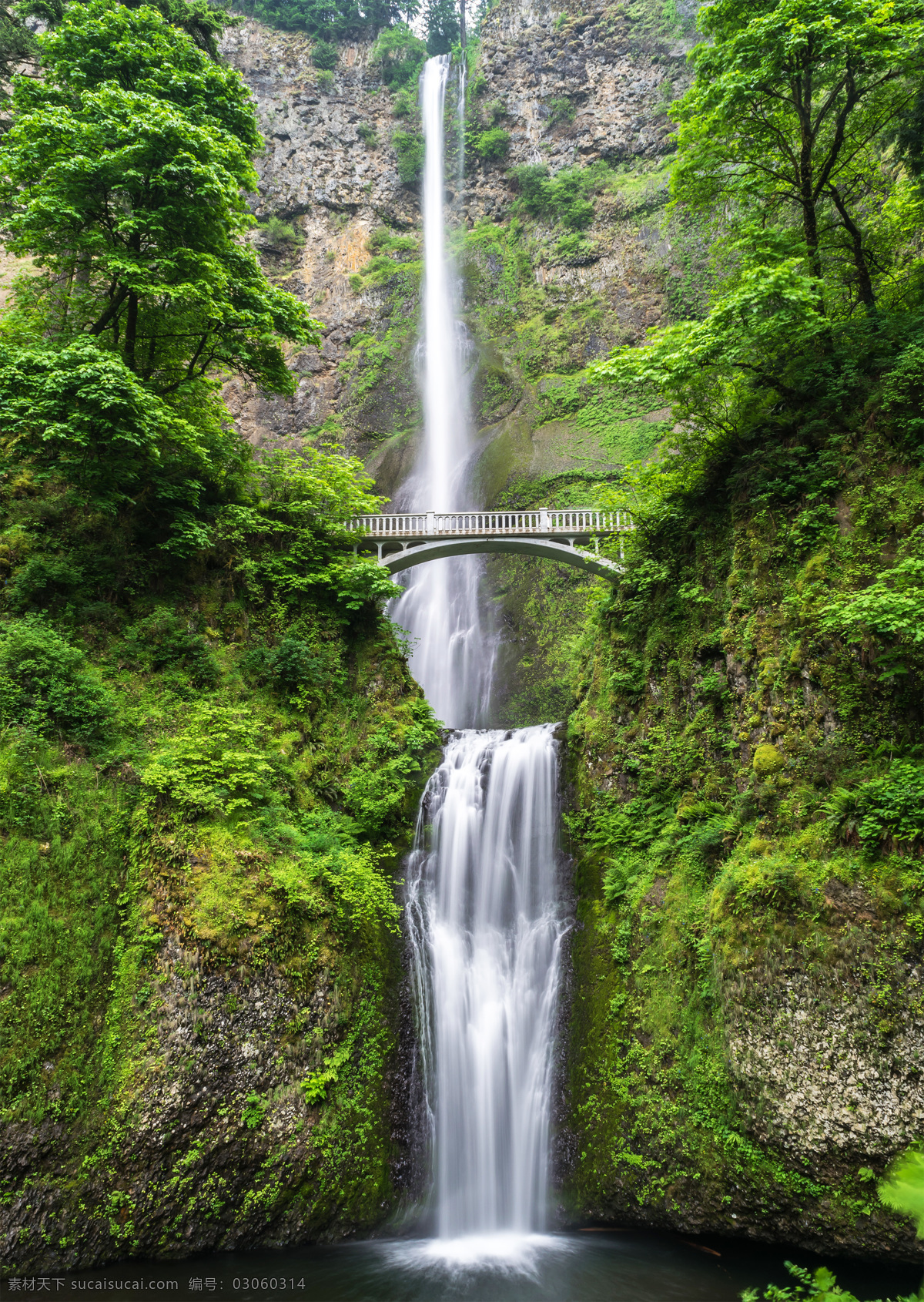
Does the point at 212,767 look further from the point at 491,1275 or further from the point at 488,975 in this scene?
the point at 491,1275

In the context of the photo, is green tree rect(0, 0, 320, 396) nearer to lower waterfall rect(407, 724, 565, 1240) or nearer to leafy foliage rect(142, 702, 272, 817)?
leafy foliage rect(142, 702, 272, 817)

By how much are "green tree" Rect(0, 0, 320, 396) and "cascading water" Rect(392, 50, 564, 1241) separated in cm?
815

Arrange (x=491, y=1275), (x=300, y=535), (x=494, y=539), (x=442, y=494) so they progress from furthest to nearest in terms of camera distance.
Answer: (x=442, y=494) < (x=494, y=539) < (x=300, y=535) < (x=491, y=1275)

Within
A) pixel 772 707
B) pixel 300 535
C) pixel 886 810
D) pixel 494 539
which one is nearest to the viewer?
pixel 886 810

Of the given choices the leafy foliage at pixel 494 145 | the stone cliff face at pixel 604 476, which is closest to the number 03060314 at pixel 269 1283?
the stone cliff face at pixel 604 476

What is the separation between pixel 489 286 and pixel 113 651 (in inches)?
1068

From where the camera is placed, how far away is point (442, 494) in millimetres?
25688

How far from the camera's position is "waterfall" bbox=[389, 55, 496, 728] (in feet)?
73.0

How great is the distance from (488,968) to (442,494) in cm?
1880

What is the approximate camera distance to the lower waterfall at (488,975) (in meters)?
8.48

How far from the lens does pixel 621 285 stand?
2828 cm

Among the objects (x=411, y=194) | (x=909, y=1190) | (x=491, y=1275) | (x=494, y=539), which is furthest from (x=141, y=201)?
(x=411, y=194)

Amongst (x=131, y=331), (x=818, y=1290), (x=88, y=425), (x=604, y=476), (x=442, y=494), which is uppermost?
(x=442, y=494)

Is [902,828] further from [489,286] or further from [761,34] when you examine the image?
[489,286]
